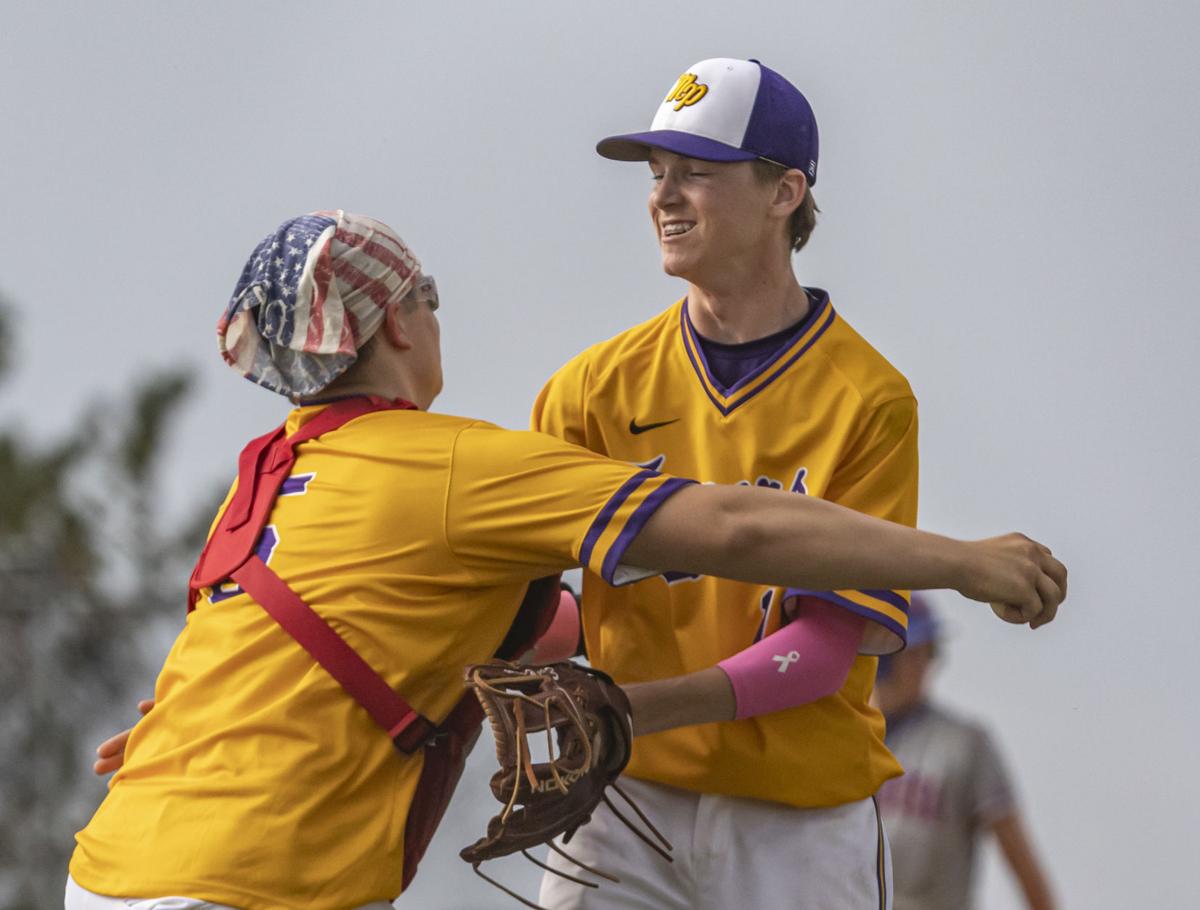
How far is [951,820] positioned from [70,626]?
751 centimetres

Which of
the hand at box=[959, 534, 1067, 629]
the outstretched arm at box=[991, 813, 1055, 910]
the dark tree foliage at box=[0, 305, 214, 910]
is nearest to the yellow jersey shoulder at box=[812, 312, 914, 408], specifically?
the hand at box=[959, 534, 1067, 629]

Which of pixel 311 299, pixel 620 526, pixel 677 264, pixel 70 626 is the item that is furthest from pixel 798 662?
pixel 70 626

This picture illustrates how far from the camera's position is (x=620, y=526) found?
243 centimetres

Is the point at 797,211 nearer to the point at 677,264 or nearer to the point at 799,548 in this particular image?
the point at 677,264

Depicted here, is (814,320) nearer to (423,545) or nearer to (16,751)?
(423,545)

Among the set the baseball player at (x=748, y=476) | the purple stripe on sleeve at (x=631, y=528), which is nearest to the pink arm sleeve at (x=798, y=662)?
the baseball player at (x=748, y=476)

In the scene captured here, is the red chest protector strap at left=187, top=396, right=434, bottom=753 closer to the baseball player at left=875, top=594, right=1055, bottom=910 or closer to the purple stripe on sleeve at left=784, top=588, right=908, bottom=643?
the purple stripe on sleeve at left=784, top=588, right=908, bottom=643

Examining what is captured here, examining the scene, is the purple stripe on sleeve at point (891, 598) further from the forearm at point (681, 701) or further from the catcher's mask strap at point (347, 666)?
the catcher's mask strap at point (347, 666)

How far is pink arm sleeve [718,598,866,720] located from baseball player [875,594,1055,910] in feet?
4.15

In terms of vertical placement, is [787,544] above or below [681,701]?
above

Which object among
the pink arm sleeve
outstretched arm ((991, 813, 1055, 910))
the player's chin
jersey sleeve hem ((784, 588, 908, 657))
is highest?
the player's chin

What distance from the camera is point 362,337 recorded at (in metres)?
2.67

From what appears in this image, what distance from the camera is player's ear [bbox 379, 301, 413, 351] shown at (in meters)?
2.71

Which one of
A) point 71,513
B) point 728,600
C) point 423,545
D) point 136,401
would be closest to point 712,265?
point 728,600
